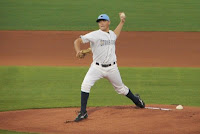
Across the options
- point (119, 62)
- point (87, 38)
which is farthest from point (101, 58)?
point (119, 62)

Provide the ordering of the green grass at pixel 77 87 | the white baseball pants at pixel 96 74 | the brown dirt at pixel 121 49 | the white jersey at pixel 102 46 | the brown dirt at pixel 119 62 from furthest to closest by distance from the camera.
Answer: the brown dirt at pixel 121 49, the green grass at pixel 77 87, the white baseball pants at pixel 96 74, the white jersey at pixel 102 46, the brown dirt at pixel 119 62

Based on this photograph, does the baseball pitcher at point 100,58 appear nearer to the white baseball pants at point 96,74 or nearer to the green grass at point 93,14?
the white baseball pants at point 96,74

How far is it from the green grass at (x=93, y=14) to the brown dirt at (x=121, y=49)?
1561mm

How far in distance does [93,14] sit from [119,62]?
9496 millimetres

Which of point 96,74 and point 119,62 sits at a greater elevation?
point 96,74

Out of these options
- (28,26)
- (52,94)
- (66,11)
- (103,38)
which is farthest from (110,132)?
(66,11)

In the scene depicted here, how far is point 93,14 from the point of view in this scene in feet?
86.9

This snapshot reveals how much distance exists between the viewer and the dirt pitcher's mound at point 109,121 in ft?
30.9

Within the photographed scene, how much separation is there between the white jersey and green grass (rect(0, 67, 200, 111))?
2.19m

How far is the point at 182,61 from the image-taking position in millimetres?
17609

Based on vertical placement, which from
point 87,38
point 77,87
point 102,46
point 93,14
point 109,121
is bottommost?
point 109,121

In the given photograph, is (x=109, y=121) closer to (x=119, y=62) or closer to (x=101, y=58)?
(x=101, y=58)

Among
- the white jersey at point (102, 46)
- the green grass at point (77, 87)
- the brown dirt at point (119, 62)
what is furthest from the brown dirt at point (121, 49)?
the white jersey at point (102, 46)

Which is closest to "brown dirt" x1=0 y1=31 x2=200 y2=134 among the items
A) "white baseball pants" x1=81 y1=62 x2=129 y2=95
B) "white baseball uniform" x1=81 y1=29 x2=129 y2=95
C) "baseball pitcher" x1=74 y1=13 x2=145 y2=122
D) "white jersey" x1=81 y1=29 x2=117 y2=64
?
"baseball pitcher" x1=74 y1=13 x2=145 y2=122
